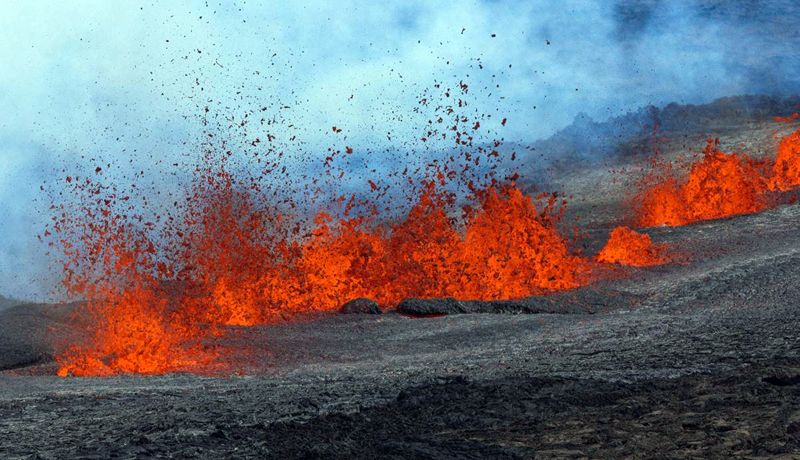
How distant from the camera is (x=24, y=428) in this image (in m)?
7.13

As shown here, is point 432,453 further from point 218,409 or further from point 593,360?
point 593,360

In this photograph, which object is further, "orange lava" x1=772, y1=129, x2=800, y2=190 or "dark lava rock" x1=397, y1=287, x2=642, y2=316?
"orange lava" x1=772, y1=129, x2=800, y2=190

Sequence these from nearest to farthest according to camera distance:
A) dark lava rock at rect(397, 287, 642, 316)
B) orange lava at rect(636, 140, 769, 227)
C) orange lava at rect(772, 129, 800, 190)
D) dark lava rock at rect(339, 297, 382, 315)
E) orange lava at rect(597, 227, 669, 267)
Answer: dark lava rock at rect(397, 287, 642, 316) < dark lava rock at rect(339, 297, 382, 315) < orange lava at rect(597, 227, 669, 267) < orange lava at rect(636, 140, 769, 227) < orange lava at rect(772, 129, 800, 190)

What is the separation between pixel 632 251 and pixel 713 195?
5170 mm

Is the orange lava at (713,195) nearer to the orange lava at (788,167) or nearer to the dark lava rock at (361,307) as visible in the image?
the orange lava at (788,167)

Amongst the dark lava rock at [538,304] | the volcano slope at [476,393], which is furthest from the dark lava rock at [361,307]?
the volcano slope at [476,393]

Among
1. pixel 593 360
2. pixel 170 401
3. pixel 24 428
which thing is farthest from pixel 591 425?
pixel 24 428

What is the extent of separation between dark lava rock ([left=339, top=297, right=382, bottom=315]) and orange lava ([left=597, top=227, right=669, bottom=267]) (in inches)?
200

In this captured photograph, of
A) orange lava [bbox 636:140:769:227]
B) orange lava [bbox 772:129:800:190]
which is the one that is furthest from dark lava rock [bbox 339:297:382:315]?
orange lava [bbox 772:129:800:190]

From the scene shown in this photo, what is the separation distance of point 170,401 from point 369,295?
29.8 ft

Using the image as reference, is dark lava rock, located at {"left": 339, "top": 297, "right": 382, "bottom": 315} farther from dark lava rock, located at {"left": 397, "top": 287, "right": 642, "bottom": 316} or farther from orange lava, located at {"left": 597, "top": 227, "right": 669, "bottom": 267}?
orange lava, located at {"left": 597, "top": 227, "right": 669, "bottom": 267}

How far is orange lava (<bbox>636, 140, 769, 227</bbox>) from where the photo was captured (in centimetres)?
2067

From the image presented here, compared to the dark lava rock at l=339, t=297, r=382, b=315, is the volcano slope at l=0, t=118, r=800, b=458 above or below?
below

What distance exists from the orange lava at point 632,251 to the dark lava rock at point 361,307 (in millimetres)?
5087
